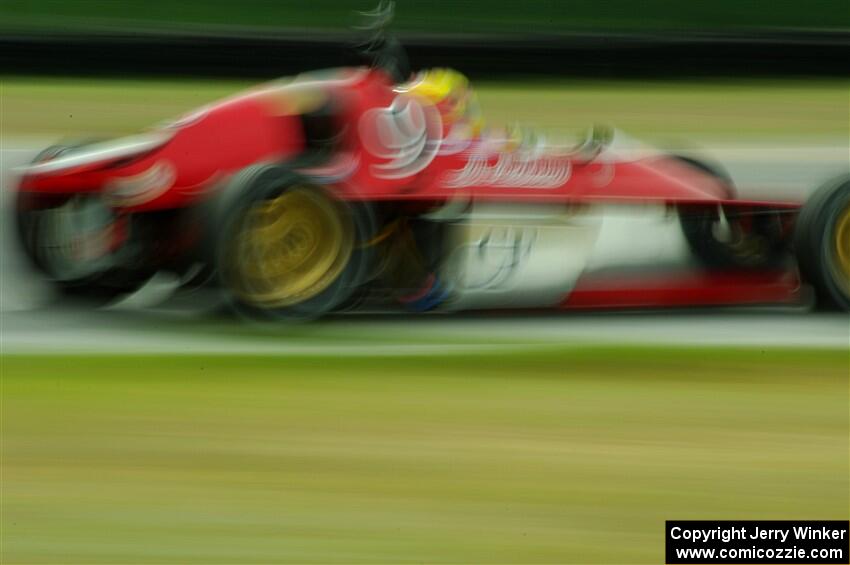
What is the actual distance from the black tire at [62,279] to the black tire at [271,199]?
1.60ft

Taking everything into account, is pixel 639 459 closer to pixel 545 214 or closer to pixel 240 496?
pixel 240 496

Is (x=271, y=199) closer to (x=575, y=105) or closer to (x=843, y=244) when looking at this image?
(x=843, y=244)

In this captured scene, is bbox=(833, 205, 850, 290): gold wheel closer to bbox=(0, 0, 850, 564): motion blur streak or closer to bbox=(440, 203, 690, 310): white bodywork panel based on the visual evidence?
bbox=(0, 0, 850, 564): motion blur streak

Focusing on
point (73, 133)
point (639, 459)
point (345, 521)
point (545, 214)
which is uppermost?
point (73, 133)

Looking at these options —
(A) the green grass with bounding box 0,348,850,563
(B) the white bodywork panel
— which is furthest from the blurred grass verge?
(A) the green grass with bounding box 0,348,850,563

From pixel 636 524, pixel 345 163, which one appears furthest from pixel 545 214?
pixel 636 524

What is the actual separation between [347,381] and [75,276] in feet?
5.94

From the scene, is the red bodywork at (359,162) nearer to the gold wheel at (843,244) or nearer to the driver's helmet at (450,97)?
the driver's helmet at (450,97)

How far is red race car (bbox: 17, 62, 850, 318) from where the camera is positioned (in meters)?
6.87

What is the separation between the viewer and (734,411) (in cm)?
575

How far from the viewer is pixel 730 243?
25.1ft

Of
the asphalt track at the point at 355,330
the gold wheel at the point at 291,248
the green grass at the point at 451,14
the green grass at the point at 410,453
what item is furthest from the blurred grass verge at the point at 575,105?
the green grass at the point at 410,453

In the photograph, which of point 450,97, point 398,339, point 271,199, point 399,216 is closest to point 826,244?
point 450,97

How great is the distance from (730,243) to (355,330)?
A: 73.5 inches
